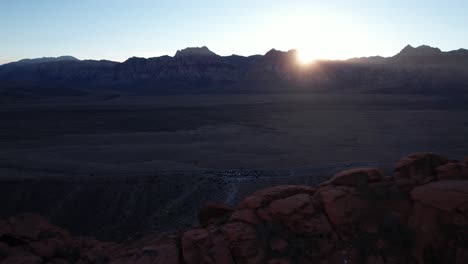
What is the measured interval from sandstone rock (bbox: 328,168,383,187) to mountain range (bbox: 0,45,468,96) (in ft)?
253

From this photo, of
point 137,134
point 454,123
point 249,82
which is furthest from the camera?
point 249,82

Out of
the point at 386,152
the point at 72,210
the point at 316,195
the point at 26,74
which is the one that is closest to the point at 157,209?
the point at 72,210

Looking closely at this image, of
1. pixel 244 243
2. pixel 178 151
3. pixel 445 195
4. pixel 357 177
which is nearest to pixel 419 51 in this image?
pixel 178 151

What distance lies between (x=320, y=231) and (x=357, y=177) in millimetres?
1702

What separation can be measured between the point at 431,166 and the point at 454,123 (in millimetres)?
36815

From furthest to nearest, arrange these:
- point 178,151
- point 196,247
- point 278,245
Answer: point 178,151
point 278,245
point 196,247

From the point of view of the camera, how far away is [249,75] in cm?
11775

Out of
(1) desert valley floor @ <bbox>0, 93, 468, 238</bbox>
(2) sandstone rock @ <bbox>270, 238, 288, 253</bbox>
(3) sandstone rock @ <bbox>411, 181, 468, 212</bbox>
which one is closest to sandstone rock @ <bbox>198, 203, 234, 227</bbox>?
(2) sandstone rock @ <bbox>270, 238, 288, 253</bbox>

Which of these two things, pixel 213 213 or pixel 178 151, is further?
pixel 178 151

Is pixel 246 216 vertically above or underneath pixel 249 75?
above

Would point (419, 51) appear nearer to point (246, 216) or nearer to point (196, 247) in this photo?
point (246, 216)

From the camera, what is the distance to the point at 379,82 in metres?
99.4

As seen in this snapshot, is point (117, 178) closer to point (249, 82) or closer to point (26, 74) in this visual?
point (249, 82)

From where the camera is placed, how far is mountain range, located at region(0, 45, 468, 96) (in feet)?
303
